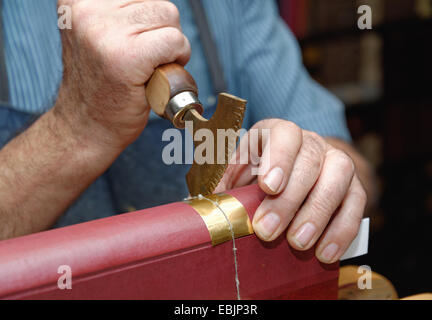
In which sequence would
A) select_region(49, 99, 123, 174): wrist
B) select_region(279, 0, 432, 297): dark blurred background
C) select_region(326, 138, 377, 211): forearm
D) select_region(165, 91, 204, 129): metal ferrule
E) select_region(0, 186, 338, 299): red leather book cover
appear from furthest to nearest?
select_region(279, 0, 432, 297): dark blurred background → select_region(326, 138, 377, 211): forearm → select_region(49, 99, 123, 174): wrist → select_region(165, 91, 204, 129): metal ferrule → select_region(0, 186, 338, 299): red leather book cover

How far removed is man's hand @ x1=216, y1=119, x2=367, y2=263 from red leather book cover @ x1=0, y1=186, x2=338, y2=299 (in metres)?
0.02

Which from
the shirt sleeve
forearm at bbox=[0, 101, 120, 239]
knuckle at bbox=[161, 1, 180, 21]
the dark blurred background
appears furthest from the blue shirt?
the dark blurred background

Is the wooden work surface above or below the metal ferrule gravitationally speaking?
below

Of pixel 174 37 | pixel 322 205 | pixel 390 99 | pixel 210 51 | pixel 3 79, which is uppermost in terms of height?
pixel 390 99

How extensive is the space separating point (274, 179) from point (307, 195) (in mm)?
69

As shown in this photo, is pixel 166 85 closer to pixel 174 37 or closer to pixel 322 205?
pixel 174 37

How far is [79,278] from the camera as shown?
432mm

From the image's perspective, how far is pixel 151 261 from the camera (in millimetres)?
465

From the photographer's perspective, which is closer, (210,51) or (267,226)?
(267,226)

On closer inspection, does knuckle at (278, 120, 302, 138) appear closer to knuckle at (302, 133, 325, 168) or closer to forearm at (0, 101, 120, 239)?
knuckle at (302, 133, 325, 168)

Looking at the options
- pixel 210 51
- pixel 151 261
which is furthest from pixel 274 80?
pixel 151 261

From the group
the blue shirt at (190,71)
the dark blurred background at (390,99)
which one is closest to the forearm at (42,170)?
the blue shirt at (190,71)

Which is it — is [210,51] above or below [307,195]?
above

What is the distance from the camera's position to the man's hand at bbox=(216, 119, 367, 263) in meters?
0.54
